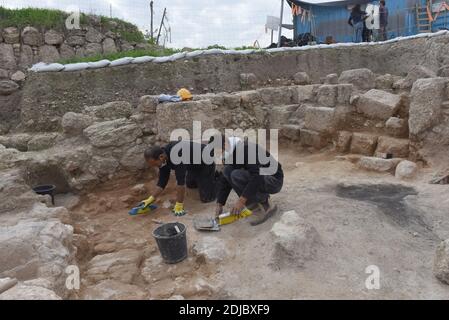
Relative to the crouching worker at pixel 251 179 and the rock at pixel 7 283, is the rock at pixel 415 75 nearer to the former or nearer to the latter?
the crouching worker at pixel 251 179

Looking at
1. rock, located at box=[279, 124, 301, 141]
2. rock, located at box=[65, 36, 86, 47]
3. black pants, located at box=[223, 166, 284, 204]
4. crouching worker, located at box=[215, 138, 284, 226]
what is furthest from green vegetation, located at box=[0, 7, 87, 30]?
black pants, located at box=[223, 166, 284, 204]

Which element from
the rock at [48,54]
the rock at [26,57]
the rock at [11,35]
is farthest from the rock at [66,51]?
the rock at [11,35]

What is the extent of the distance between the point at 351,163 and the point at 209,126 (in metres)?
2.34

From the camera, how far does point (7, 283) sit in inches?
101

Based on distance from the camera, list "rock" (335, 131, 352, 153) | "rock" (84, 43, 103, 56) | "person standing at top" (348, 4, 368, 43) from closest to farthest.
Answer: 1. "rock" (335, 131, 352, 153)
2. "rock" (84, 43, 103, 56)
3. "person standing at top" (348, 4, 368, 43)

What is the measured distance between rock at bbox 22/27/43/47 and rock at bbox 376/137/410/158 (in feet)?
26.0

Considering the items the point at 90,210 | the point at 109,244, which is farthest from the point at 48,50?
the point at 109,244

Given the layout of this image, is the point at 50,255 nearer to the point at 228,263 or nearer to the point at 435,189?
the point at 228,263

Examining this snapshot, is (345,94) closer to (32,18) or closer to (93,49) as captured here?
(93,49)

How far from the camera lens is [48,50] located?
8812 mm

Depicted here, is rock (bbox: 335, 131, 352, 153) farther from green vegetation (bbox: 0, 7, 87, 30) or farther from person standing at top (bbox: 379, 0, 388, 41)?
green vegetation (bbox: 0, 7, 87, 30)

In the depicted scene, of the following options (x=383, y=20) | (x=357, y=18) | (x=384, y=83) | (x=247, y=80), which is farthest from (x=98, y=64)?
(x=383, y=20)

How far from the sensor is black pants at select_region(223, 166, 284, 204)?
12.9 feet

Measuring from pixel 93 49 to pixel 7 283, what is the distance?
8.07 metres
